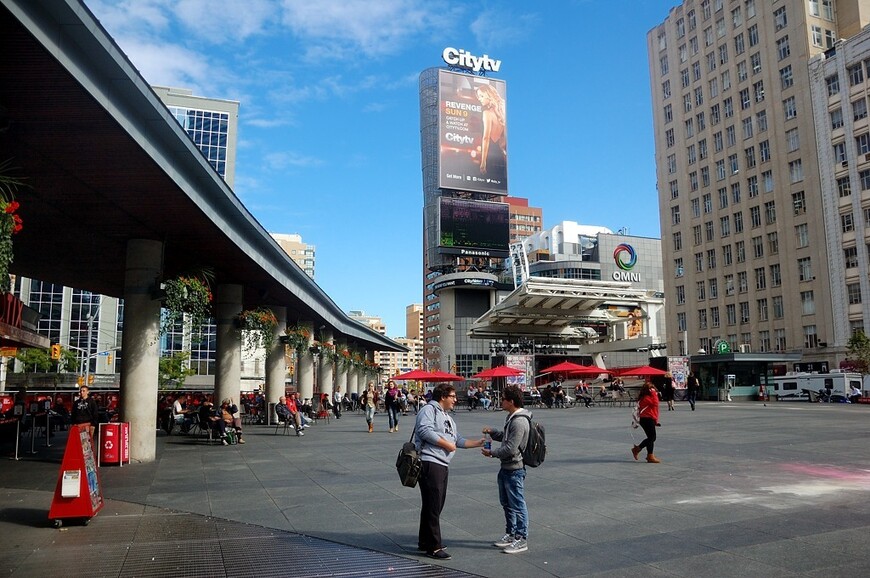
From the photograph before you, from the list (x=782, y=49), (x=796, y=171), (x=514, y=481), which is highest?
(x=782, y=49)

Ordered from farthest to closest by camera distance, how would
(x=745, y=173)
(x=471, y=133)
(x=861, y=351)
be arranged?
(x=471, y=133) < (x=745, y=173) < (x=861, y=351)

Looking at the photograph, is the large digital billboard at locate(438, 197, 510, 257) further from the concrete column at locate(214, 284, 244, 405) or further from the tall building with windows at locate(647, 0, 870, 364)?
the concrete column at locate(214, 284, 244, 405)

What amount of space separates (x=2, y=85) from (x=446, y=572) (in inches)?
321

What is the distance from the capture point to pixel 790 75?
68625 mm

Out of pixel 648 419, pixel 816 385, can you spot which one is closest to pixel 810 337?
pixel 816 385

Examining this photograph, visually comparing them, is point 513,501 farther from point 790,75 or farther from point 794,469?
point 790,75

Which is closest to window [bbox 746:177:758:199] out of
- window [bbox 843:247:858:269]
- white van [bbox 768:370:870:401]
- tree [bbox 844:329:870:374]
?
window [bbox 843:247:858:269]

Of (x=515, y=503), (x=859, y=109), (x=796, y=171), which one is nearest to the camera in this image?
(x=515, y=503)

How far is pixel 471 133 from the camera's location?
310 feet

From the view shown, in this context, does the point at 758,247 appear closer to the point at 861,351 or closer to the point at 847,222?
the point at 847,222

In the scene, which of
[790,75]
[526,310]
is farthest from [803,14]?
[526,310]

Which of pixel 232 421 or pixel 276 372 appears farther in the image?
pixel 276 372

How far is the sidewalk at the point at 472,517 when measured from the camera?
6762mm

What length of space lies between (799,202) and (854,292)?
10794 millimetres
